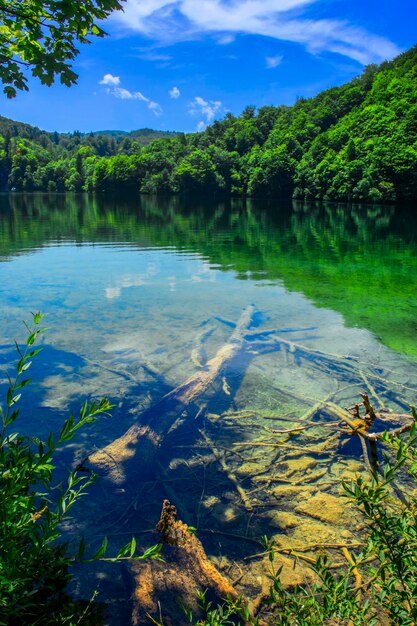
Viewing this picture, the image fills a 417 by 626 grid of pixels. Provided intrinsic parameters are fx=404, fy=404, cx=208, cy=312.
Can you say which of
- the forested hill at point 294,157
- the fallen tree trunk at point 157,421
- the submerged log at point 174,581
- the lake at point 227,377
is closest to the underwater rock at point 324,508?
the lake at point 227,377

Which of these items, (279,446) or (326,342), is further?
(326,342)

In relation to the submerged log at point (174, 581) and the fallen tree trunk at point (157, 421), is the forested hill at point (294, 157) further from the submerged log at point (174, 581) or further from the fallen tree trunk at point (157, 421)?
the submerged log at point (174, 581)

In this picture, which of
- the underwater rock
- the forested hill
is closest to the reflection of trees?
the underwater rock

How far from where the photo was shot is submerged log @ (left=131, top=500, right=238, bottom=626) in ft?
13.3

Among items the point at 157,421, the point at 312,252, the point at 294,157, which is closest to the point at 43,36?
the point at 157,421

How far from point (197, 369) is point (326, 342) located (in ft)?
13.4

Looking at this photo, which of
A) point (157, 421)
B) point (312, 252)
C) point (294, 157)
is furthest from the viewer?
point (294, 157)

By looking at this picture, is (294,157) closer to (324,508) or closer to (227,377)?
(227,377)

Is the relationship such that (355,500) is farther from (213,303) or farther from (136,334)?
(213,303)

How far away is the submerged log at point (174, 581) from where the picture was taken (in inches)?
160

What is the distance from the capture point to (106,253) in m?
27.7

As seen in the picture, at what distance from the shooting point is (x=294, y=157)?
5064 inches

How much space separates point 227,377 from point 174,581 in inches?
216

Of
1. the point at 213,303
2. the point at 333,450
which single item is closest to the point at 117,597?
the point at 333,450
